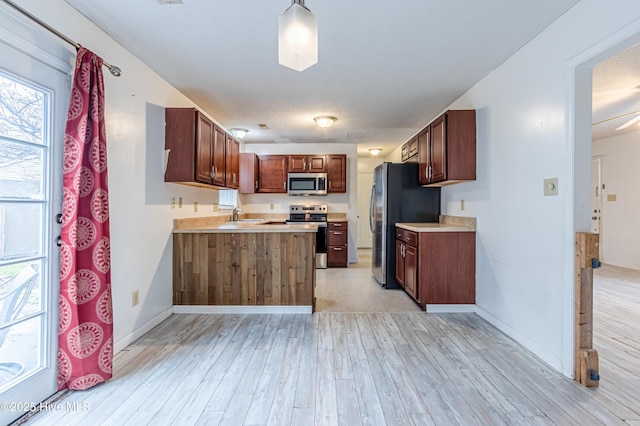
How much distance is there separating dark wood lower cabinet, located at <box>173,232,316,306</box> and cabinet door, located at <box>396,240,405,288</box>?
4.27 feet

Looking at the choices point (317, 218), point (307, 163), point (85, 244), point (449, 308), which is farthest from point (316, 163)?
point (85, 244)

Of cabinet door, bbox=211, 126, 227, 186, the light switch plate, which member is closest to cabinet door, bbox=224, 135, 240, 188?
cabinet door, bbox=211, 126, 227, 186

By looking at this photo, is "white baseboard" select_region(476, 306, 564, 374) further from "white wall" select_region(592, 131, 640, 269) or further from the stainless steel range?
"white wall" select_region(592, 131, 640, 269)

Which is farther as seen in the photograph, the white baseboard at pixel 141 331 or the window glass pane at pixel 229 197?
the window glass pane at pixel 229 197

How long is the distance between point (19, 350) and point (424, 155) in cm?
385

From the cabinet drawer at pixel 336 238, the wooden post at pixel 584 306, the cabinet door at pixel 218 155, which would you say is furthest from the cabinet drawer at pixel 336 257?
the wooden post at pixel 584 306

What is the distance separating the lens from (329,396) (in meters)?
1.76

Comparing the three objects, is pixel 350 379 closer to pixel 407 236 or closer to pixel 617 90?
pixel 407 236

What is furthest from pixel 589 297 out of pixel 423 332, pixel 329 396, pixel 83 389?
pixel 83 389

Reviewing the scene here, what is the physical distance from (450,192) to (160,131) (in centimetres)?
334

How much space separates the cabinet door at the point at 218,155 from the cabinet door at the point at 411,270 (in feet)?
7.72

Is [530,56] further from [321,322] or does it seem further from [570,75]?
[321,322]

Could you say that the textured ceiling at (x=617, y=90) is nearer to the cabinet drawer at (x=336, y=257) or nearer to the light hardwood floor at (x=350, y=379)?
the light hardwood floor at (x=350, y=379)

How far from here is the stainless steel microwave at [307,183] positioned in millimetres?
5551
